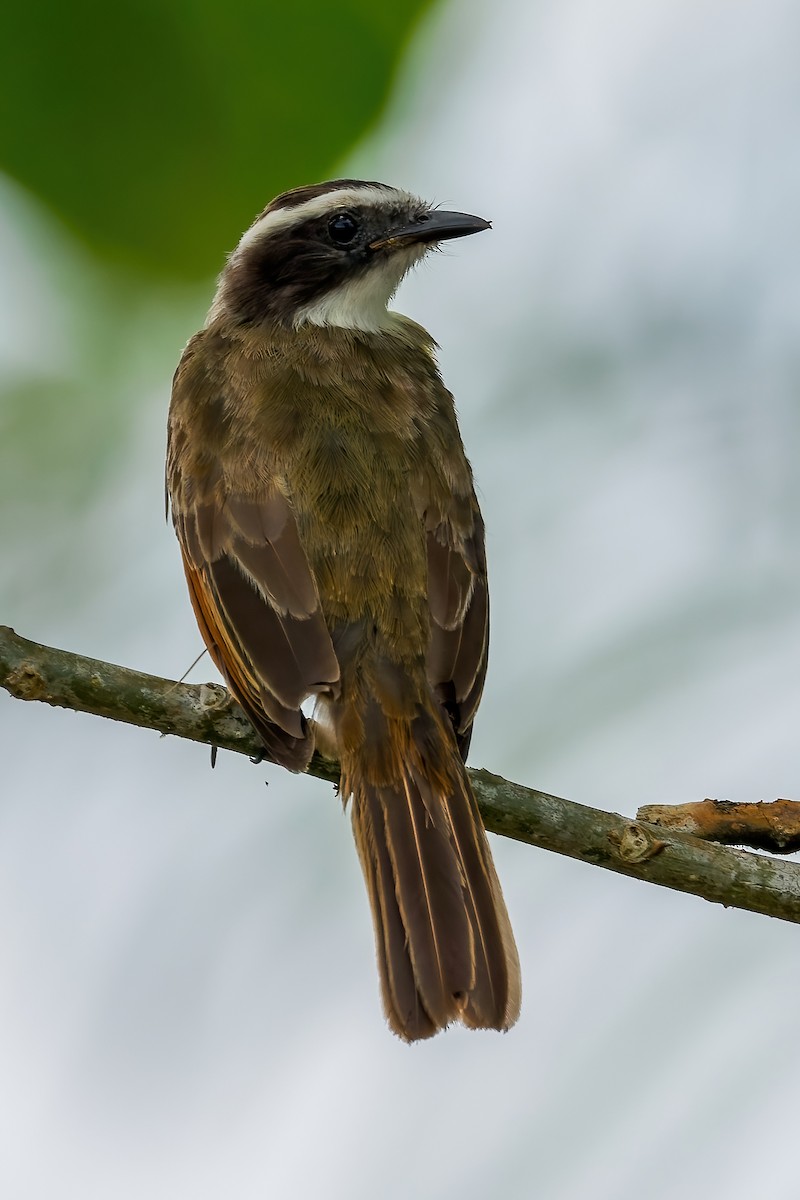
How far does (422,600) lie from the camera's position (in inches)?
148

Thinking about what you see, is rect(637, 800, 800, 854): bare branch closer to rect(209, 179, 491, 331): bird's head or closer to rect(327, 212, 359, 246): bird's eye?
rect(209, 179, 491, 331): bird's head

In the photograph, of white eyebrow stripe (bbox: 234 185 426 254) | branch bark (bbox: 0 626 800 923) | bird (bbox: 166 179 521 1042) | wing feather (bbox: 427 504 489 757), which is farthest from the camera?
white eyebrow stripe (bbox: 234 185 426 254)

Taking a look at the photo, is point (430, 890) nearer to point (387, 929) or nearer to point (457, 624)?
point (387, 929)

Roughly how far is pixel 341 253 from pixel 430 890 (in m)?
2.27

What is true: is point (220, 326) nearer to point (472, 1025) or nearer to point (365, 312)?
point (365, 312)

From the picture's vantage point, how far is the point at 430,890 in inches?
131

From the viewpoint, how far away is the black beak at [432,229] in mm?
4574

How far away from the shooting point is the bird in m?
3.32

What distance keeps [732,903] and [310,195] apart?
109 inches

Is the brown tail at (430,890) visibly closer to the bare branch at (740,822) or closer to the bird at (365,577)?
the bird at (365,577)

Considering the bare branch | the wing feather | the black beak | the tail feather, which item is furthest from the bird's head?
the bare branch

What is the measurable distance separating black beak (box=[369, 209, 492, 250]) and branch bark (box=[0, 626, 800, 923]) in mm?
1992

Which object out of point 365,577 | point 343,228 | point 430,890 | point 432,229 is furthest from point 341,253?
point 430,890

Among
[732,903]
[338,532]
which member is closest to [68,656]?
[338,532]
